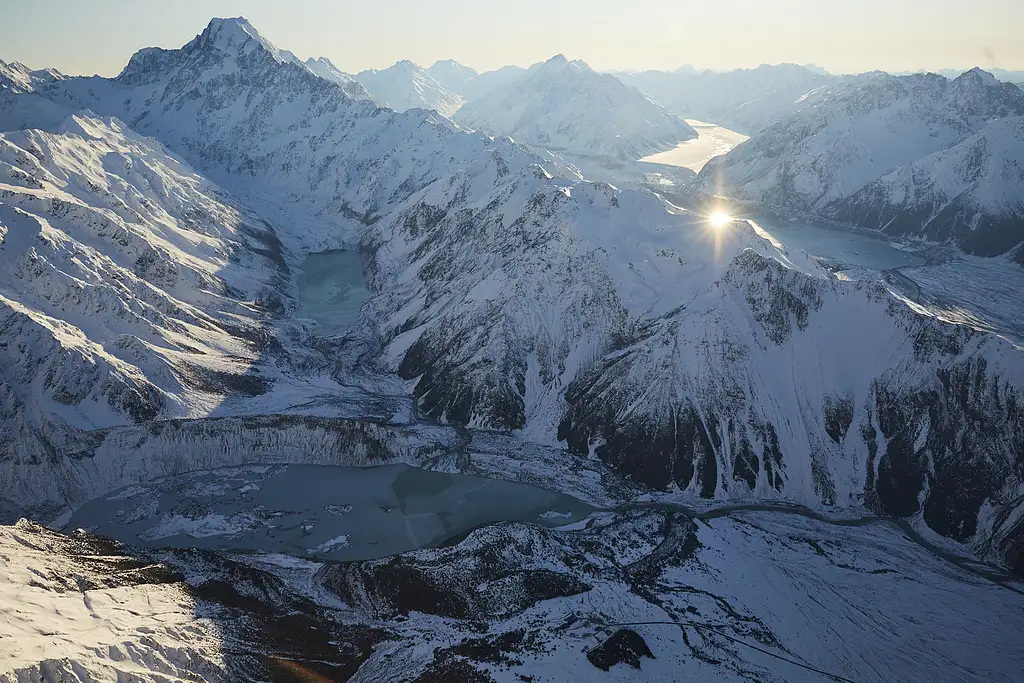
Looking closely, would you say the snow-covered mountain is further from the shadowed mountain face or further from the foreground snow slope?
the foreground snow slope

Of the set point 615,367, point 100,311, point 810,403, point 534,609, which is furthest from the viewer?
point 100,311

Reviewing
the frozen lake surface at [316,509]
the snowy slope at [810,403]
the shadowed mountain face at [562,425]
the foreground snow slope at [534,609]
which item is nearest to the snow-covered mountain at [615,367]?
the snowy slope at [810,403]

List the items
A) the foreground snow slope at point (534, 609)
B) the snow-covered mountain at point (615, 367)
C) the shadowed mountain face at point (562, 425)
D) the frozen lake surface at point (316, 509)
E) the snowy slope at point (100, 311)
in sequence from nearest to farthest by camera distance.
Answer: the foreground snow slope at point (534, 609) → the shadowed mountain face at point (562, 425) → the frozen lake surface at point (316, 509) → the snow-covered mountain at point (615, 367) → the snowy slope at point (100, 311)

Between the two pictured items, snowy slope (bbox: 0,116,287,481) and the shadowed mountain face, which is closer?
the shadowed mountain face

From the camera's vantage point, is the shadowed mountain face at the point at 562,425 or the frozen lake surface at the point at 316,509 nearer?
the shadowed mountain face at the point at 562,425

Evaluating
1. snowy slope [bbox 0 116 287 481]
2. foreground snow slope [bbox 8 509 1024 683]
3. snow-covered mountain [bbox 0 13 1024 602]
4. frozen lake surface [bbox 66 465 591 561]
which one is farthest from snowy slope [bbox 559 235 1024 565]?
snowy slope [bbox 0 116 287 481]

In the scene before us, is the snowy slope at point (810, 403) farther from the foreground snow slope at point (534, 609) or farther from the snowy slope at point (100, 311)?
the snowy slope at point (100, 311)

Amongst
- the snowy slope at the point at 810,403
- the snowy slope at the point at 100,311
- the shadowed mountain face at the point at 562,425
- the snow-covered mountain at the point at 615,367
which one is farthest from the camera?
the snowy slope at the point at 100,311

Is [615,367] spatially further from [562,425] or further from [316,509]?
[316,509]

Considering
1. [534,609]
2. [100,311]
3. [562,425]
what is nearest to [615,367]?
[562,425]

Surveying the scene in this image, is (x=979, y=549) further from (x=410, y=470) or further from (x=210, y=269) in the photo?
(x=210, y=269)
